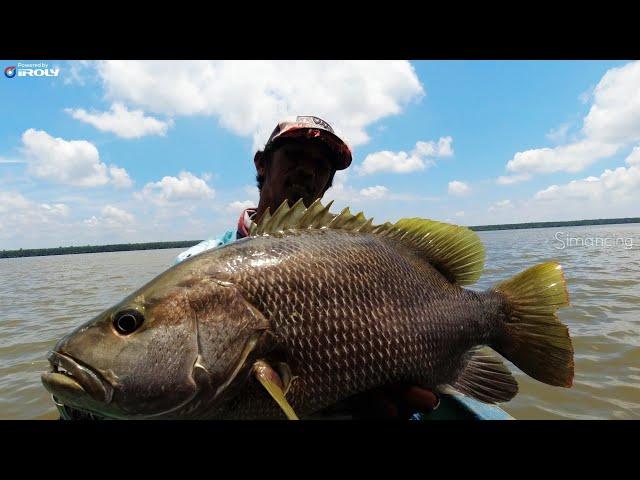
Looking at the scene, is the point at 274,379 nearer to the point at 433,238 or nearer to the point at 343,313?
the point at 343,313

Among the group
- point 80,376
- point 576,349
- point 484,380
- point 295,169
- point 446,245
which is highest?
point 295,169

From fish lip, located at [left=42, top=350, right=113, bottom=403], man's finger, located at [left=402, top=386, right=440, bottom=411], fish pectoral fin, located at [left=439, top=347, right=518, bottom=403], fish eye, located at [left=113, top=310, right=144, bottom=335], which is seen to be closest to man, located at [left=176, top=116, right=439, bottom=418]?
fish eye, located at [left=113, top=310, right=144, bottom=335]

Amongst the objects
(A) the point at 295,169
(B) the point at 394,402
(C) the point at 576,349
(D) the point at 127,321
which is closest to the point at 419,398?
(B) the point at 394,402

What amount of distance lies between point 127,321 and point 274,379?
67 centimetres

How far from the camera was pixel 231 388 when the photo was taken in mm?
1542

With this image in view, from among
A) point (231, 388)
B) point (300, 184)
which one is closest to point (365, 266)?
point (231, 388)

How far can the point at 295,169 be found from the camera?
354 centimetres

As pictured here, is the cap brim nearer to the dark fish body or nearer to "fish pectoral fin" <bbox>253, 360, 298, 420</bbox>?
the dark fish body

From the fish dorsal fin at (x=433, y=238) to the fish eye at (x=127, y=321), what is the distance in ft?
3.38

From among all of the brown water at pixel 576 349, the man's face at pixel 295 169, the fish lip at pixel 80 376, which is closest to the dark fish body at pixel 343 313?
the fish lip at pixel 80 376

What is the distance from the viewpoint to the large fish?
145cm

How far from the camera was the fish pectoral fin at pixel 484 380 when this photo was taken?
7.30ft

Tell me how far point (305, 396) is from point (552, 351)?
155 centimetres

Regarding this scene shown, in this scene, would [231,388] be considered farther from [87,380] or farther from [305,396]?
[87,380]
